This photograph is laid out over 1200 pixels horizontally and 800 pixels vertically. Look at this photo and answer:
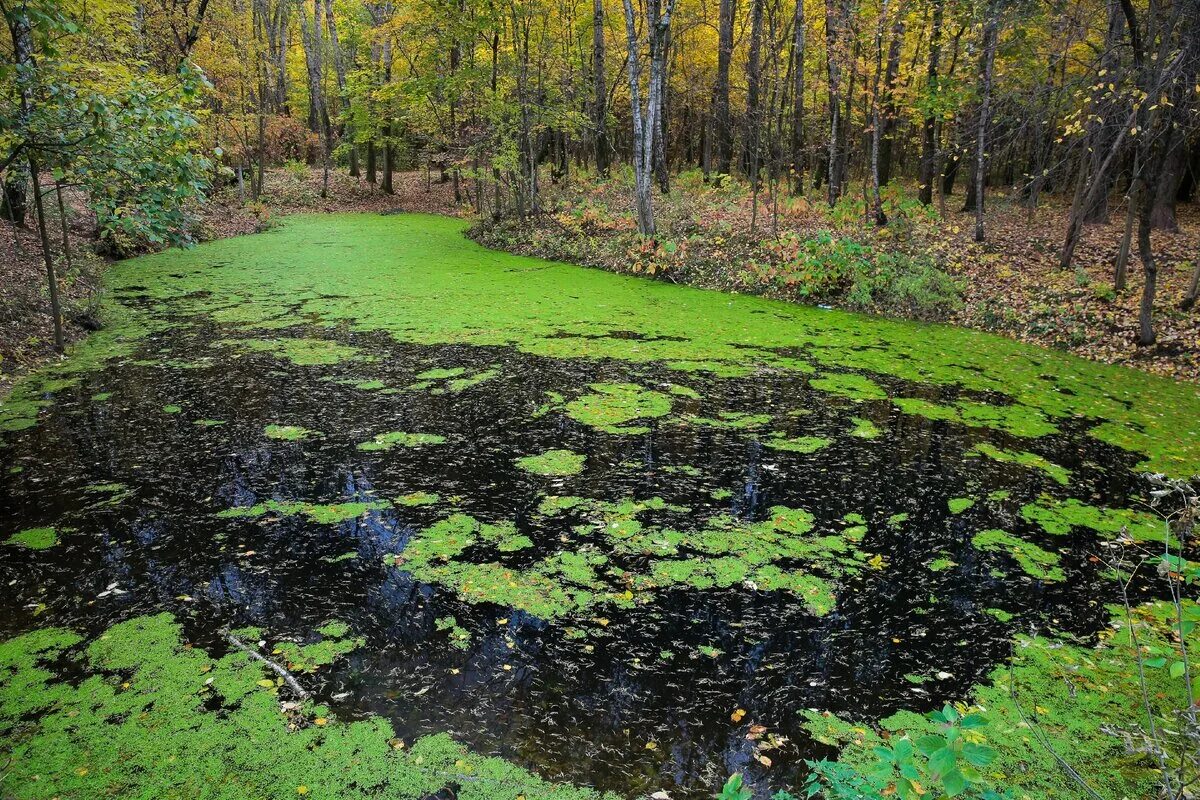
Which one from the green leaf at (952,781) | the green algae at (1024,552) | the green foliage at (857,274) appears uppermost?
the green foliage at (857,274)

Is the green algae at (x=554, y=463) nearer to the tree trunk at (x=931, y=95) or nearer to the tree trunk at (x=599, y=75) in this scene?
the tree trunk at (x=931, y=95)

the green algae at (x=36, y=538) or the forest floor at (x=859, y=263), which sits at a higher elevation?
the forest floor at (x=859, y=263)

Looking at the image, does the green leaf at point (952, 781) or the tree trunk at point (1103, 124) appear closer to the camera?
the green leaf at point (952, 781)

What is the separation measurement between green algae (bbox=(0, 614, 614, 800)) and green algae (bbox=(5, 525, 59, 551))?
108 centimetres

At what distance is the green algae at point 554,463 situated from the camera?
5.13 metres

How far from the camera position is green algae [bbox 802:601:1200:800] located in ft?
8.40

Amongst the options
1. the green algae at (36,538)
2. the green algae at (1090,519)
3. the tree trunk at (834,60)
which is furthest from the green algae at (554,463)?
the tree trunk at (834,60)

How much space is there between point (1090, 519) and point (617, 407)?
3.69 meters

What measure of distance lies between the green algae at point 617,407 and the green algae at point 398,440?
49.6 inches

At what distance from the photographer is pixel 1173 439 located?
5.84 m

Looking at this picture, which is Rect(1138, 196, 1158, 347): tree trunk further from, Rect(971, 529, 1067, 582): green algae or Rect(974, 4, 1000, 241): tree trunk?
Rect(971, 529, 1067, 582): green algae

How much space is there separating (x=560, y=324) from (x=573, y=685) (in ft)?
22.1

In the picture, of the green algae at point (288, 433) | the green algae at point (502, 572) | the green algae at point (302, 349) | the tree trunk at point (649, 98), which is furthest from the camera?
the tree trunk at point (649, 98)

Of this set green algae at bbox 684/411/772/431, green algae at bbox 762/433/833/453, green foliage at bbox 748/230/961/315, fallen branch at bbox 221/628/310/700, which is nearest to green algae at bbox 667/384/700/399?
green algae at bbox 684/411/772/431
